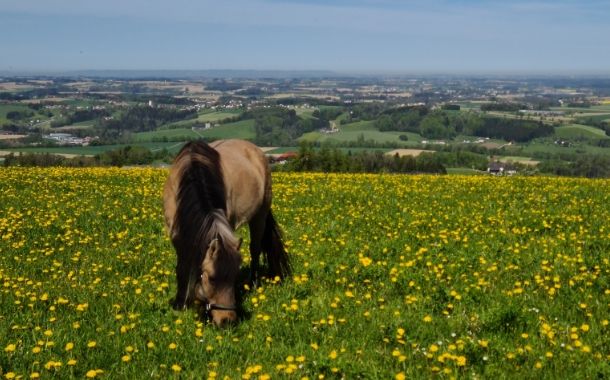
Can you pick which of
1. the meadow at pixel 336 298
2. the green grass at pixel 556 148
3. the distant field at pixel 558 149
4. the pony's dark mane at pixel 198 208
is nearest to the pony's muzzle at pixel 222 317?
the meadow at pixel 336 298

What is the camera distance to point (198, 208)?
688 cm

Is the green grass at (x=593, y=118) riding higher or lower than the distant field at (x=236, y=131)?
higher

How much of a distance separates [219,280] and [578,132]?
140553 mm

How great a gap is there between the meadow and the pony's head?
22cm

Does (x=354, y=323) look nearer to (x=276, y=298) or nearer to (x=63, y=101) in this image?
(x=276, y=298)

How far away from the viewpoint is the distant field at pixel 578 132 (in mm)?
124938

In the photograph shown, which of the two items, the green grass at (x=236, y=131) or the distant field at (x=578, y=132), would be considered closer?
the green grass at (x=236, y=131)

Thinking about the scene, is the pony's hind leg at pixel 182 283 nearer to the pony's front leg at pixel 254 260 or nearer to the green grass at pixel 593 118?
the pony's front leg at pixel 254 260

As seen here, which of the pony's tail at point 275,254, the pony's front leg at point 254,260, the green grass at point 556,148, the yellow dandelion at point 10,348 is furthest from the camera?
the green grass at point 556,148

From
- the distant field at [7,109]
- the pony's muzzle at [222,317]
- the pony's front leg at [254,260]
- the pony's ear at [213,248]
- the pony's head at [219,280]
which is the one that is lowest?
the distant field at [7,109]

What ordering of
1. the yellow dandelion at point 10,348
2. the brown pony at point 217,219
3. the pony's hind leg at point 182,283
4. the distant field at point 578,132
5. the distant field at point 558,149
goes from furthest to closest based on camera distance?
the distant field at point 578,132, the distant field at point 558,149, the pony's hind leg at point 182,283, the brown pony at point 217,219, the yellow dandelion at point 10,348

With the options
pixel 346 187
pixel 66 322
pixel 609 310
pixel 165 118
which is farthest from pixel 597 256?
pixel 165 118

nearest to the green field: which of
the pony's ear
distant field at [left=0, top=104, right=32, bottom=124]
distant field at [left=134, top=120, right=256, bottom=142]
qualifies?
distant field at [left=134, top=120, right=256, bottom=142]

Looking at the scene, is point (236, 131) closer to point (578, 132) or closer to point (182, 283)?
point (578, 132)
